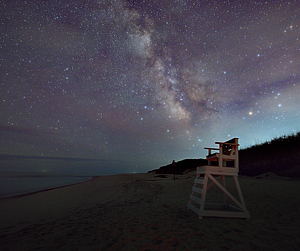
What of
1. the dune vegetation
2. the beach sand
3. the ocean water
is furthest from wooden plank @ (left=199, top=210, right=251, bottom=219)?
the ocean water

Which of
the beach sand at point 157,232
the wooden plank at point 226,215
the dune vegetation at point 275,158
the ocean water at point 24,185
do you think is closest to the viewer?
the beach sand at point 157,232

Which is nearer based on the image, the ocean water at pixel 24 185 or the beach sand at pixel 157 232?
the beach sand at pixel 157 232

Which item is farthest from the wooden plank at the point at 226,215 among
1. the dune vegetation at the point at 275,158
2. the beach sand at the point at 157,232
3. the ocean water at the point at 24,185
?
the ocean water at the point at 24,185

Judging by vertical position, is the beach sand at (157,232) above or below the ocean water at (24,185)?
above

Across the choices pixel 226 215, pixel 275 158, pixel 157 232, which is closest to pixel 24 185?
pixel 157 232

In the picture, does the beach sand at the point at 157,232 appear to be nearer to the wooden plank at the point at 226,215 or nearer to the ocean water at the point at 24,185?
the wooden plank at the point at 226,215

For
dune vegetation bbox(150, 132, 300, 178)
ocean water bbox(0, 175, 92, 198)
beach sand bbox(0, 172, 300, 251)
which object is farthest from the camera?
ocean water bbox(0, 175, 92, 198)

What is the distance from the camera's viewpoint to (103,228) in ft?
15.3

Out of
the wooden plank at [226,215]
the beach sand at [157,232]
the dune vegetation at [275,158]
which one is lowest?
the beach sand at [157,232]

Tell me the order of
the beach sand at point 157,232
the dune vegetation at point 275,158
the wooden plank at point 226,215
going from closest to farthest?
1. the beach sand at point 157,232
2. the wooden plank at point 226,215
3. the dune vegetation at point 275,158

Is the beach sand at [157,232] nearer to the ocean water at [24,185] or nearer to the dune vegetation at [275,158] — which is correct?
the dune vegetation at [275,158]

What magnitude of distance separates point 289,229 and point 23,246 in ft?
21.1

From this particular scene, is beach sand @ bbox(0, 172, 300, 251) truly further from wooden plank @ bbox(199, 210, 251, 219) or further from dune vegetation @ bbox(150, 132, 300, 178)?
dune vegetation @ bbox(150, 132, 300, 178)

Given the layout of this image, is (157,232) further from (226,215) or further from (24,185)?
(24,185)
